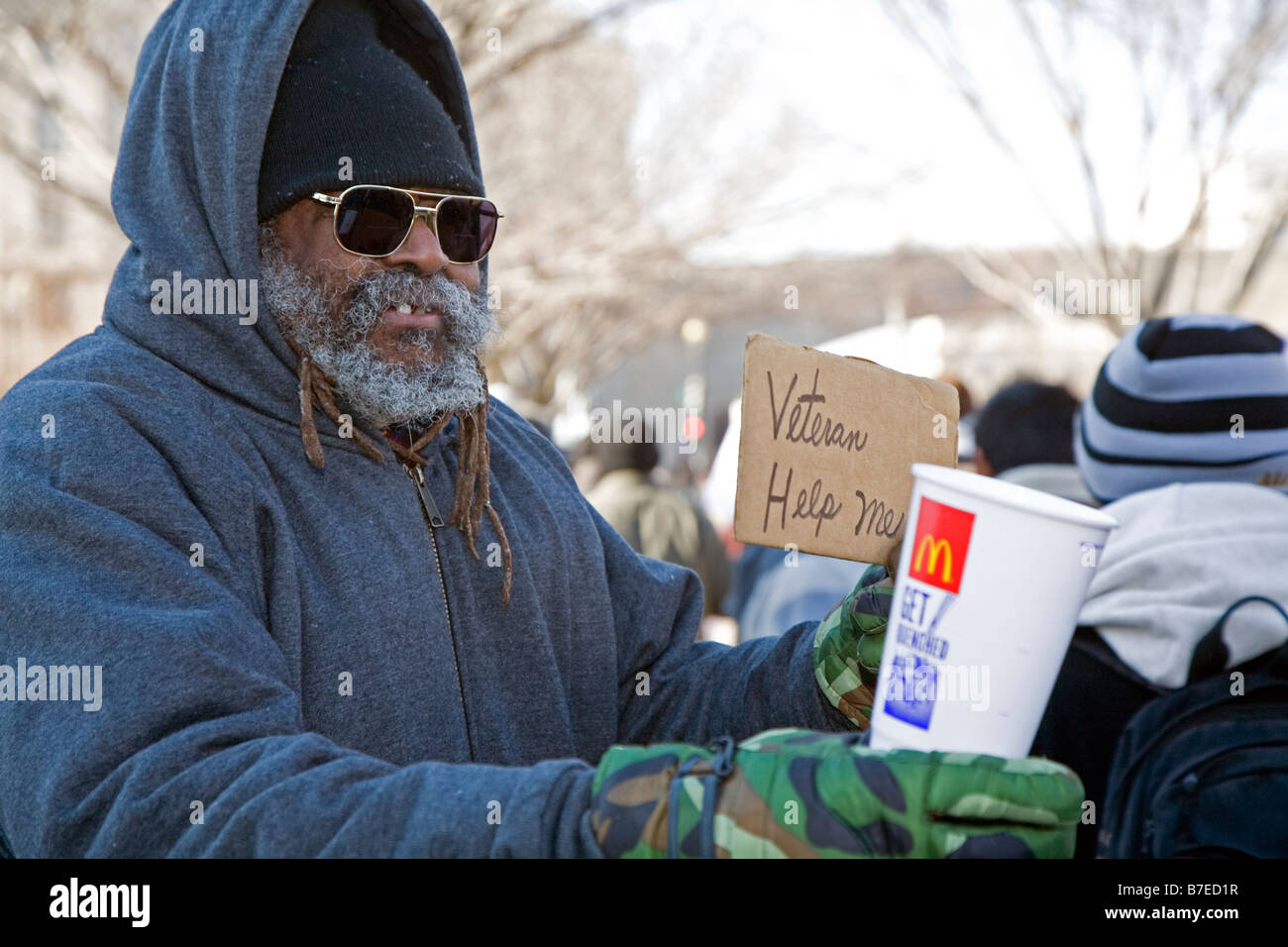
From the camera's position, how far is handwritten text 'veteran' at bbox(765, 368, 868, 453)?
169 cm

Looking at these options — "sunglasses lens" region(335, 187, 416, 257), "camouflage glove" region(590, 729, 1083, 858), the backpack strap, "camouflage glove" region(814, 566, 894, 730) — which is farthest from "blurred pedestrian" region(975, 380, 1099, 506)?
"camouflage glove" region(590, 729, 1083, 858)

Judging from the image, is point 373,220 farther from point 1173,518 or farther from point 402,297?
point 1173,518

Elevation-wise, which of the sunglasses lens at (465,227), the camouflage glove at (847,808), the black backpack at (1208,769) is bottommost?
the black backpack at (1208,769)

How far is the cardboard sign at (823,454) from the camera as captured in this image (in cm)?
167

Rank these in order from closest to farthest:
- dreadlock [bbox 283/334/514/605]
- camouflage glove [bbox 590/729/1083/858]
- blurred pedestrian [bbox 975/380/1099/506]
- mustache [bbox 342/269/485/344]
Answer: camouflage glove [bbox 590/729/1083/858] → dreadlock [bbox 283/334/514/605] → mustache [bbox 342/269/485/344] → blurred pedestrian [bbox 975/380/1099/506]

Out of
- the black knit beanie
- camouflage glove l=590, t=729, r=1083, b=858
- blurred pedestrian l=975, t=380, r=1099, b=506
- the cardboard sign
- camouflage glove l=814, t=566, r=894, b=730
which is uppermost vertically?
the black knit beanie

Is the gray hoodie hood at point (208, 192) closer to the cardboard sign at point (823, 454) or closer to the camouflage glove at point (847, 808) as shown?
the cardboard sign at point (823, 454)

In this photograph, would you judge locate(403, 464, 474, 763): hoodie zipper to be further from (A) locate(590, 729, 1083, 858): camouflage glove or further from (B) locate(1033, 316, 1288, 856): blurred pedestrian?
(B) locate(1033, 316, 1288, 856): blurred pedestrian

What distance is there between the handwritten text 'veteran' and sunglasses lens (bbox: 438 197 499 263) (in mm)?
794

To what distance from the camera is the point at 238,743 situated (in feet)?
4.53

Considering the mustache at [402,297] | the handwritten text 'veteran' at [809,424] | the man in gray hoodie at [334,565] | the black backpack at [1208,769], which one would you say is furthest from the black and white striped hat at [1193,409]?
the mustache at [402,297]

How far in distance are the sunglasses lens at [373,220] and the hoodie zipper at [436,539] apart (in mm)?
399

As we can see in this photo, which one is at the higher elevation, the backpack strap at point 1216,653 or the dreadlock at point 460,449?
the dreadlock at point 460,449

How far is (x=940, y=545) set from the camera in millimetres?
1352
